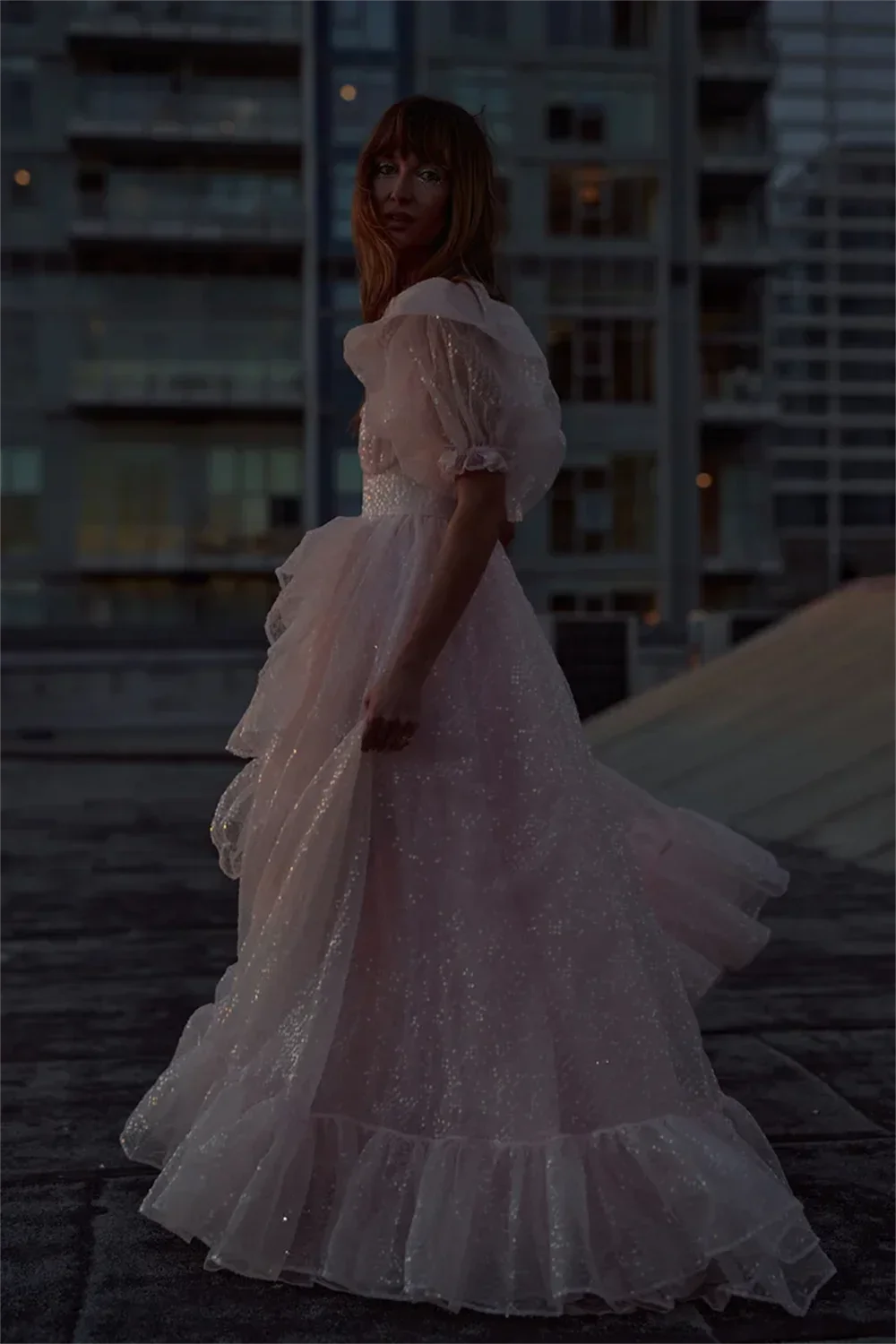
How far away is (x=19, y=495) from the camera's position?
3500cm

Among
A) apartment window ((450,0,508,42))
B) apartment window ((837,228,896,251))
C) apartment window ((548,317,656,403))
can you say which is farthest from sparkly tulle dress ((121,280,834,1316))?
apartment window ((837,228,896,251))

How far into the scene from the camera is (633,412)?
36312 mm

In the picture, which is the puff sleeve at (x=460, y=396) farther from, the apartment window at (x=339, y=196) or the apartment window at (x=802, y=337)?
the apartment window at (x=802, y=337)

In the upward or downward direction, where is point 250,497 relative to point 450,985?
upward

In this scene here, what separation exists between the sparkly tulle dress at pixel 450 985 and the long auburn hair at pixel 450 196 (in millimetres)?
103

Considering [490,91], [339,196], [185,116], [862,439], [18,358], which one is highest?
[490,91]

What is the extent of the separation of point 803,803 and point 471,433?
6275mm

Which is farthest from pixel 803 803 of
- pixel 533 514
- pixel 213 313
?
pixel 213 313

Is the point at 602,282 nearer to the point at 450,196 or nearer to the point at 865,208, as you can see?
the point at 450,196

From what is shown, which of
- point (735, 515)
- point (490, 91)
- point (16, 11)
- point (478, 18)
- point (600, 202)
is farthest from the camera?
point (735, 515)

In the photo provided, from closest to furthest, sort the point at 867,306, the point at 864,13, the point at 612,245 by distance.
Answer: the point at 612,245 < the point at 864,13 < the point at 867,306

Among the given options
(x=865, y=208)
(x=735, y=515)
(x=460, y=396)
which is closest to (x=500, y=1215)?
(x=460, y=396)

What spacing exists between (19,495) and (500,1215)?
34912 millimetres

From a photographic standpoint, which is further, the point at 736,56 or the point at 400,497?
the point at 736,56
